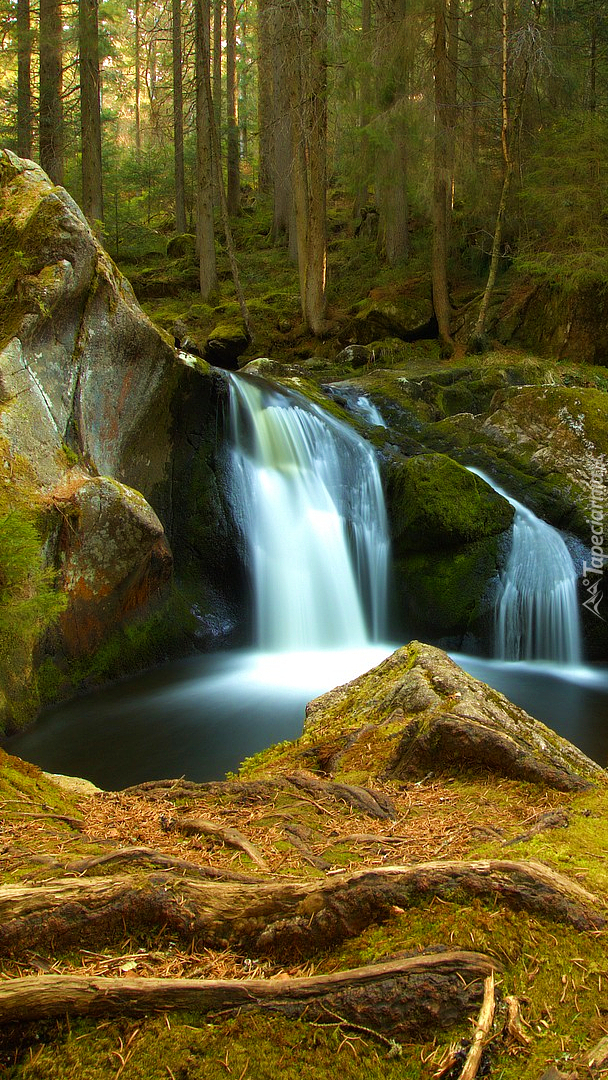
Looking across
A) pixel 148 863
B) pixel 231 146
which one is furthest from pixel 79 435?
pixel 231 146

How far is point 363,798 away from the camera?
10.7ft

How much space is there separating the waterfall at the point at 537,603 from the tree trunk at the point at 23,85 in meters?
15.6

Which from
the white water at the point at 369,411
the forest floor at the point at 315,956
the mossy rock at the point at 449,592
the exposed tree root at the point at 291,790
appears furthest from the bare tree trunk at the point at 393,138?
the forest floor at the point at 315,956

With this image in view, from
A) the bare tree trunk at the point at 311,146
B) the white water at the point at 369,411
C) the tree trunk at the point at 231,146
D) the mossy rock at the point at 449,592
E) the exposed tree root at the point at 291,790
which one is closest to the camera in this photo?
the exposed tree root at the point at 291,790

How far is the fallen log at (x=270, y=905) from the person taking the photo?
74.4 inches

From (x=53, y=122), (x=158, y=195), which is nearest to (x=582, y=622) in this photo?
(x=53, y=122)

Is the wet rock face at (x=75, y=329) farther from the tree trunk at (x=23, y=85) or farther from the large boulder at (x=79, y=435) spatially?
the tree trunk at (x=23, y=85)

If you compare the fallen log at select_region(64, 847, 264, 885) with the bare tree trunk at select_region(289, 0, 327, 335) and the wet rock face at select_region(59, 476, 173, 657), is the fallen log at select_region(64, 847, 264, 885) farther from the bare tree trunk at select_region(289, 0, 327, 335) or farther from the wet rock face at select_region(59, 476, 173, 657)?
the bare tree trunk at select_region(289, 0, 327, 335)

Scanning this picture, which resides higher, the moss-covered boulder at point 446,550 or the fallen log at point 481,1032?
the fallen log at point 481,1032

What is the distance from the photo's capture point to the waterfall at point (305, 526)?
35.4 feet

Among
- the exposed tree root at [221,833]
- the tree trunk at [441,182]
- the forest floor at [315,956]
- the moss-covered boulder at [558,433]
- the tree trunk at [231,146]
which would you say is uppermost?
the tree trunk at [231,146]

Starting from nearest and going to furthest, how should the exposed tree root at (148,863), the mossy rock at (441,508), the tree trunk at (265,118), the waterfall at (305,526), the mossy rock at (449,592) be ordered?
the exposed tree root at (148,863)
the waterfall at (305,526)
the mossy rock at (449,592)
the mossy rock at (441,508)
the tree trunk at (265,118)

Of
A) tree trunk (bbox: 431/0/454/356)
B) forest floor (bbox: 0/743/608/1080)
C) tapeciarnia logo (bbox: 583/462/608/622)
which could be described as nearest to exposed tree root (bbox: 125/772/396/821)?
forest floor (bbox: 0/743/608/1080)

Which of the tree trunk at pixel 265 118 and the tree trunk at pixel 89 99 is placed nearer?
the tree trunk at pixel 89 99
